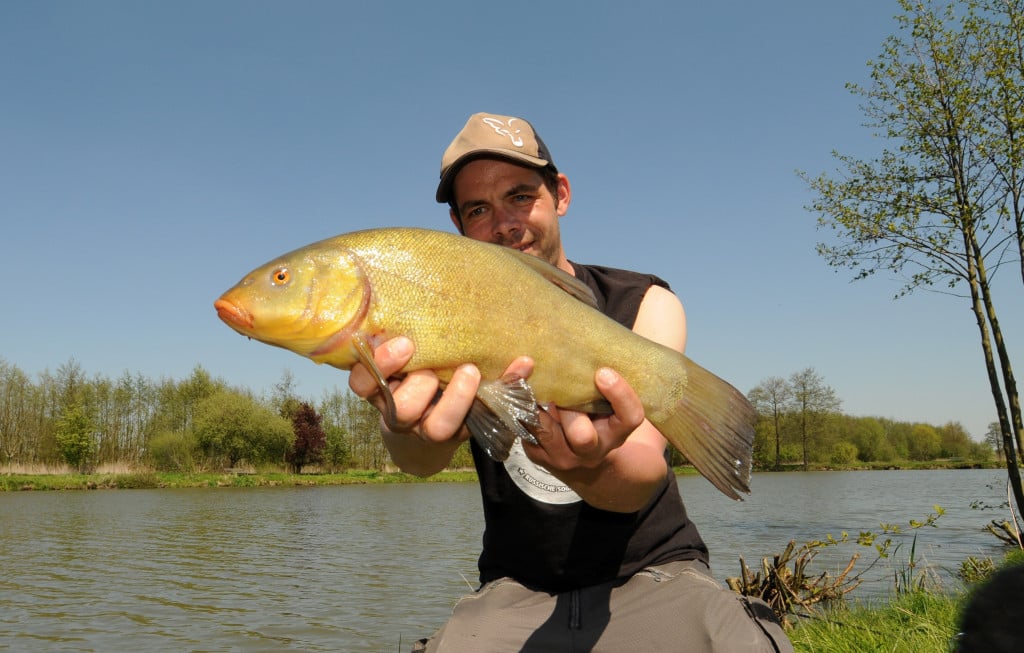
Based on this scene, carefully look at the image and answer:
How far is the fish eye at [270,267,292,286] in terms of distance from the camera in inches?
80.2

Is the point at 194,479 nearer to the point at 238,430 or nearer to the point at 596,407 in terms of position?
the point at 238,430

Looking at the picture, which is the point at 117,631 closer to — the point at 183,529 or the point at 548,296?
the point at 548,296

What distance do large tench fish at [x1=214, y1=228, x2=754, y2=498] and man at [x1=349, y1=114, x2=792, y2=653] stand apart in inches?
2.1

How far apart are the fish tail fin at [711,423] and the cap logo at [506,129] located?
1.36 m

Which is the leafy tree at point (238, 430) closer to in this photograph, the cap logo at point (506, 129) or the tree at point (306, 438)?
the tree at point (306, 438)

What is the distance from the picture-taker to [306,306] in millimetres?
2008

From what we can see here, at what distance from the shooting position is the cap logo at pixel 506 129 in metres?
2.99

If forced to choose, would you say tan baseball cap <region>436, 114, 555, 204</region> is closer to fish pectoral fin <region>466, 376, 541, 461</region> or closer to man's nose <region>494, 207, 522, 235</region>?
man's nose <region>494, 207, 522, 235</region>

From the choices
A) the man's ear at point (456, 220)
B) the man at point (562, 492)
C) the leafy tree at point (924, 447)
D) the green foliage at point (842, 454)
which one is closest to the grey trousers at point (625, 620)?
the man at point (562, 492)

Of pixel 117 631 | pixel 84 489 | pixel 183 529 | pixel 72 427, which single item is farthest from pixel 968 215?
pixel 72 427

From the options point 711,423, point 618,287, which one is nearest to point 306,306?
point 711,423

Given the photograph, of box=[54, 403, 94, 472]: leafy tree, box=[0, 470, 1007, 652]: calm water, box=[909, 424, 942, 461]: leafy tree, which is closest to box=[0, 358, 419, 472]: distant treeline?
box=[54, 403, 94, 472]: leafy tree

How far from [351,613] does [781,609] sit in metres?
5.69

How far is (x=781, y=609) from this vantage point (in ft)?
23.6
